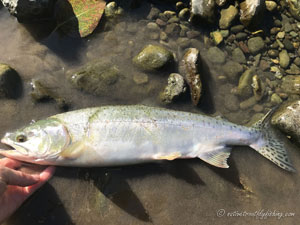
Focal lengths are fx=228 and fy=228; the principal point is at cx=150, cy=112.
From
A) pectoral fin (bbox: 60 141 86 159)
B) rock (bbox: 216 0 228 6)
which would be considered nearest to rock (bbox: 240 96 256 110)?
rock (bbox: 216 0 228 6)

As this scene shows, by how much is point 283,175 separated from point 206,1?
3753mm

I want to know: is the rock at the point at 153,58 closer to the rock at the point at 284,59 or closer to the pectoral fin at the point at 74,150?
the pectoral fin at the point at 74,150

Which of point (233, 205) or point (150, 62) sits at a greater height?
point (150, 62)

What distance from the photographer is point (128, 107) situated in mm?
4023

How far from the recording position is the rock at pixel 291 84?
4672 millimetres

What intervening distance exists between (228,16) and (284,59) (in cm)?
151

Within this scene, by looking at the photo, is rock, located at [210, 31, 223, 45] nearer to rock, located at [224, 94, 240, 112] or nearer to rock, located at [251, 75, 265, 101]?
rock, located at [251, 75, 265, 101]

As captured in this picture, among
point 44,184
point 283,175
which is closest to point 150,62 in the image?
point 44,184

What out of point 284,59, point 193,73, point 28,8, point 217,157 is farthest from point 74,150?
point 284,59

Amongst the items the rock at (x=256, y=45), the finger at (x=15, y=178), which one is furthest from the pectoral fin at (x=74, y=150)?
the rock at (x=256, y=45)

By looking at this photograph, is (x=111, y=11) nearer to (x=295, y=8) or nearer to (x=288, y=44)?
(x=288, y=44)

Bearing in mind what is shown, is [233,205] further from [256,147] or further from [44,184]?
[44,184]

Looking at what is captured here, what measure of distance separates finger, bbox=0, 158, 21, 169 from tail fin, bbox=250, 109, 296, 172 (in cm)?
408

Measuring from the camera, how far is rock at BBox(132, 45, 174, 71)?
4383mm
